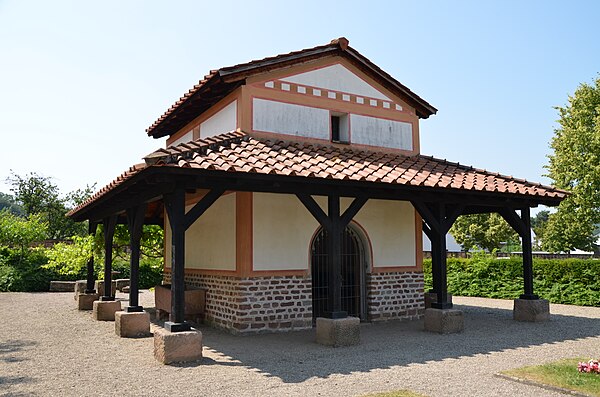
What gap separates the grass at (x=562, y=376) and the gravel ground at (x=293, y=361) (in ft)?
0.88

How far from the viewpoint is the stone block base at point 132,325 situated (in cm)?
932

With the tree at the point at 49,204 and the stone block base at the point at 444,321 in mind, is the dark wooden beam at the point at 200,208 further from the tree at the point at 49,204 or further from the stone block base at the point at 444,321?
the tree at the point at 49,204

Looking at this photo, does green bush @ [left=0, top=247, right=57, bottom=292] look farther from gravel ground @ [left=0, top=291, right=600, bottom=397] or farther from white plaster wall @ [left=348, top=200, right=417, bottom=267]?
white plaster wall @ [left=348, top=200, right=417, bottom=267]

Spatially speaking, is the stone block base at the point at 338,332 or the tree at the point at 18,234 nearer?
the stone block base at the point at 338,332

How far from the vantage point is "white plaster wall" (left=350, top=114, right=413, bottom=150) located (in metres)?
11.7

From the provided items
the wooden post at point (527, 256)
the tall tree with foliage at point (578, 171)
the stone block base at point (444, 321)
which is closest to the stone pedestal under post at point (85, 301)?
the stone block base at point (444, 321)

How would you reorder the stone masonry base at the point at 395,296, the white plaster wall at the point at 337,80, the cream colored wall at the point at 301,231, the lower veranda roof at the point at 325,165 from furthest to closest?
1. the white plaster wall at the point at 337,80
2. the stone masonry base at the point at 395,296
3. the cream colored wall at the point at 301,231
4. the lower veranda roof at the point at 325,165

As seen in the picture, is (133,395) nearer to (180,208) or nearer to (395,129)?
(180,208)

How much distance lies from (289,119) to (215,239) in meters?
2.94

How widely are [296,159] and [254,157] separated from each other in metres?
0.84

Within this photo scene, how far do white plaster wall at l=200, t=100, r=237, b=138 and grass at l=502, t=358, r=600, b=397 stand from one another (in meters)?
6.91

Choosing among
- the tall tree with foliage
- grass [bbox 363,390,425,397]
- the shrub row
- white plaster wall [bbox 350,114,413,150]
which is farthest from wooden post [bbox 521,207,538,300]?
the tall tree with foliage

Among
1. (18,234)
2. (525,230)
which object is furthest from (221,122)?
(18,234)

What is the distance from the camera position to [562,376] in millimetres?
5961
